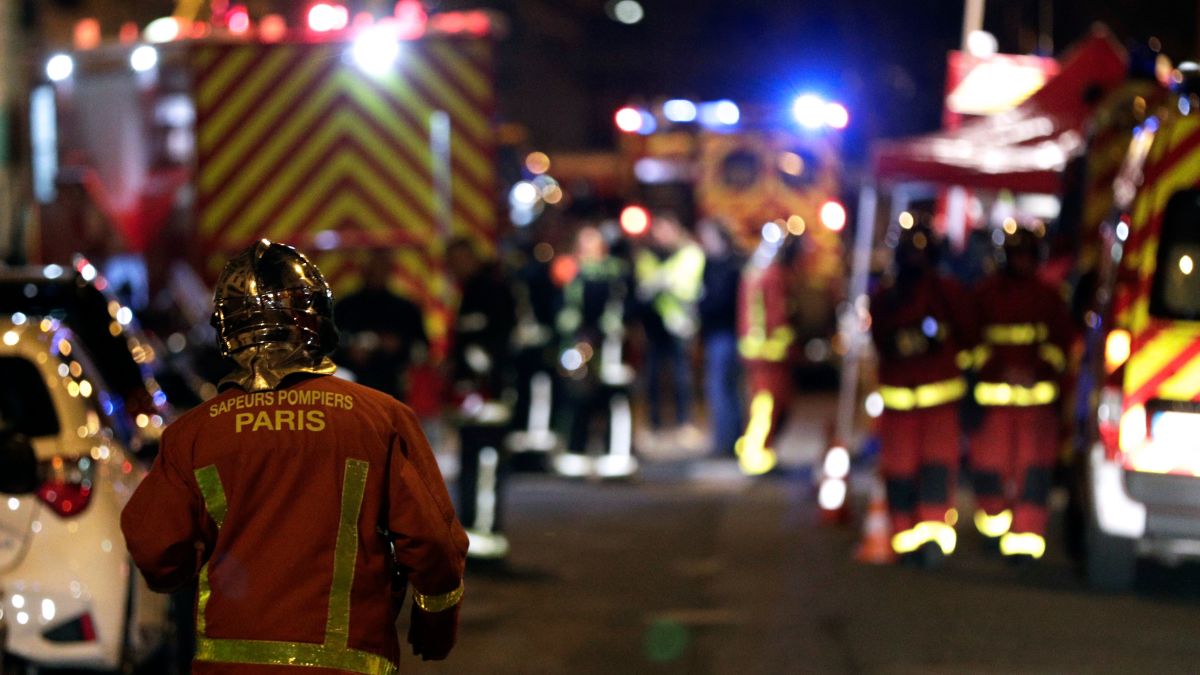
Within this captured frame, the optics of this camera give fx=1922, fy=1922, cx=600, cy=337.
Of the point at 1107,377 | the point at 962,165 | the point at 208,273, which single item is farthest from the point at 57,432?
the point at 962,165

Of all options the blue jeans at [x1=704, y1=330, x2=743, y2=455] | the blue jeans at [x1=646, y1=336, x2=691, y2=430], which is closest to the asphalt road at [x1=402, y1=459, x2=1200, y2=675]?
the blue jeans at [x1=704, y1=330, x2=743, y2=455]

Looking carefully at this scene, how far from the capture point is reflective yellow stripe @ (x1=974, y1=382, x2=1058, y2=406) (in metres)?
9.92

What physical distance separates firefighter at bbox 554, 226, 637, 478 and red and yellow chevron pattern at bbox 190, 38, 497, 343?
2.01m

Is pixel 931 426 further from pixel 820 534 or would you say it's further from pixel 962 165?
pixel 962 165

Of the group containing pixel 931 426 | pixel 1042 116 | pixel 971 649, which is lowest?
pixel 971 649

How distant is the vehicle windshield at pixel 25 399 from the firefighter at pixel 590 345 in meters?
8.23

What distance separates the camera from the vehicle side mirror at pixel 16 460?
586 cm

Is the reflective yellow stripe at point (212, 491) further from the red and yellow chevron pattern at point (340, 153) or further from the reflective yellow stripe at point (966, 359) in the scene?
the red and yellow chevron pattern at point (340, 153)

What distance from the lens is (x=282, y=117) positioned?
1251 centimetres

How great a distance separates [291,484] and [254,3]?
45.5 feet

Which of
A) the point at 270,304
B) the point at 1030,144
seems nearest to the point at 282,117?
the point at 1030,144

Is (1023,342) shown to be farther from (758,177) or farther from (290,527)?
(758,177)

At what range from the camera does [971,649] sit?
784 centimetres

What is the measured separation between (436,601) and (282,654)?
344mm
